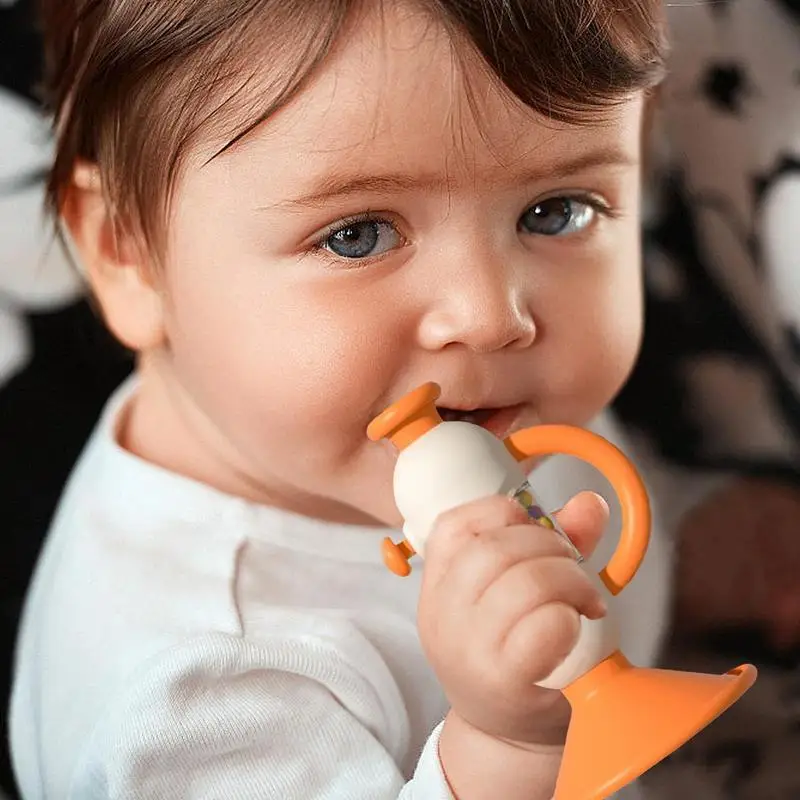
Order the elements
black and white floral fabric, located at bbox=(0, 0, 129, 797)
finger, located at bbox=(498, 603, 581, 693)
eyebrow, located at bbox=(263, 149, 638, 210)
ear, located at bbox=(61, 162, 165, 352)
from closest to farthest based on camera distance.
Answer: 1. finger, located at bbox=(498, 603, 581, 693)
2. eyebrow, located at bbox=(263, 149, 638, 210)
3. ear, located at bbox=(61, 162, 165, 352)
4. black and white floral fabric, located at bbox=(0, 0, 129, 797)

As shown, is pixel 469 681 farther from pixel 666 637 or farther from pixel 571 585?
pixel 666 637

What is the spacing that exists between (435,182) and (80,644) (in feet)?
1.27

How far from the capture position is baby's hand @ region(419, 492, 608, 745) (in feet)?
1.90

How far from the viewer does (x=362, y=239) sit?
0.73m

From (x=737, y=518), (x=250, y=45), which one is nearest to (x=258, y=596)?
(x=250, y=45)

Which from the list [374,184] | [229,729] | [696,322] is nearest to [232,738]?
[229,729]

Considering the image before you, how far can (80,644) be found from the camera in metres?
0.83

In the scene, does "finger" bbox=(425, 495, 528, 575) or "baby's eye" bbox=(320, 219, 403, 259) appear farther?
"baby's eye" bbox=(320, 219, 403, 259)

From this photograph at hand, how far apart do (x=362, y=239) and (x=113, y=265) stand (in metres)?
0.21

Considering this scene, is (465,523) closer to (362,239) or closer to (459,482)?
(459,482)

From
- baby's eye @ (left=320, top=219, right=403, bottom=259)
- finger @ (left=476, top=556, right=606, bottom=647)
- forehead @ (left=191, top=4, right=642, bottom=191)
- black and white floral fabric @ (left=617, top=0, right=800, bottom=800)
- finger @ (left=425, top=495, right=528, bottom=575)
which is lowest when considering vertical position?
black and white floral fabric @ (left=617, top=0, right=800, bottom=800)

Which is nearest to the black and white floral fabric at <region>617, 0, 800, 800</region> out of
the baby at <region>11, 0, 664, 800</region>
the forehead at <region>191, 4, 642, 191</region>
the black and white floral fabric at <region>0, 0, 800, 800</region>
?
the black and white floral fabric at <region>0, 0, 800, 800</region>

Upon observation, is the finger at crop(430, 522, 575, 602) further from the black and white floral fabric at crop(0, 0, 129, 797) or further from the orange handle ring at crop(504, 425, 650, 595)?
the black and white floral fabric at crop(0, 0, 129, 797)

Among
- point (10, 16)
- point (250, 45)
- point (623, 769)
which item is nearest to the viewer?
point (623, 769)
